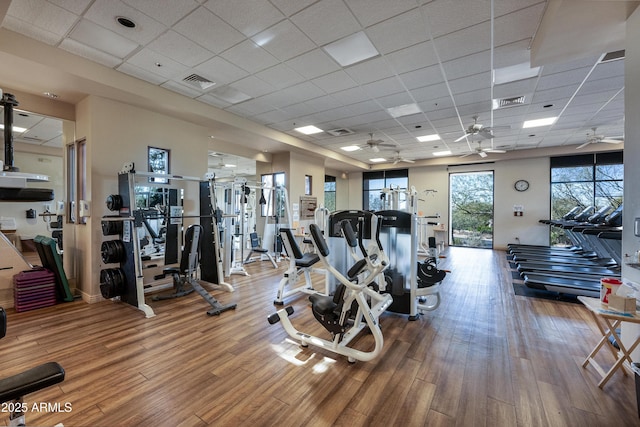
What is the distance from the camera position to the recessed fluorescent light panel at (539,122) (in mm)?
5926

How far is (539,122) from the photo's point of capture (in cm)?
612

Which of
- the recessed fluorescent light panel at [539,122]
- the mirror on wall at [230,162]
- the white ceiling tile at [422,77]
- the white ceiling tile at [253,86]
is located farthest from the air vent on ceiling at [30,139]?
the recessed fluorescent light panel at [539,122]

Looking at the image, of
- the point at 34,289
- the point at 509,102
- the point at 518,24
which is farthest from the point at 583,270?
the point at 34,289

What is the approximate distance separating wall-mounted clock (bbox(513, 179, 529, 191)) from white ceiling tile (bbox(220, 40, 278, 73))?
29.7 ft

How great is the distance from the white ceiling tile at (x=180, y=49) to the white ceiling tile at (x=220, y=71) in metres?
0.10

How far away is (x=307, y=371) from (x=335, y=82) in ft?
12.8

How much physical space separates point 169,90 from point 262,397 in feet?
15.1

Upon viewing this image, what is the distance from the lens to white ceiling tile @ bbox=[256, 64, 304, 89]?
389 centimetres

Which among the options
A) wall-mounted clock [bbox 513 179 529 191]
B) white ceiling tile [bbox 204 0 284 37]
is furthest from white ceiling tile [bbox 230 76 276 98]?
wall-mounted clock [bbox 513 179 529 191]

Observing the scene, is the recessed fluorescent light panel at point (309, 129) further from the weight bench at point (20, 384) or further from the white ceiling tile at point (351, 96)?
the weight bench at point (20, 384)

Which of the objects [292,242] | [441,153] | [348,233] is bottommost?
[292,242]

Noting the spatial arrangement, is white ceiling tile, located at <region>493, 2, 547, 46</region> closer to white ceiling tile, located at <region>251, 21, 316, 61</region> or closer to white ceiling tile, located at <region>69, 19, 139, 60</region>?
white ceiling tile, located at <region>251, 21, 316, 61</region>

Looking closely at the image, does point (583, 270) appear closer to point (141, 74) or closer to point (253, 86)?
point (253, 86)

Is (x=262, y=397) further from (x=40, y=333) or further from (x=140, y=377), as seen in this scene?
(x=40, y=333)
